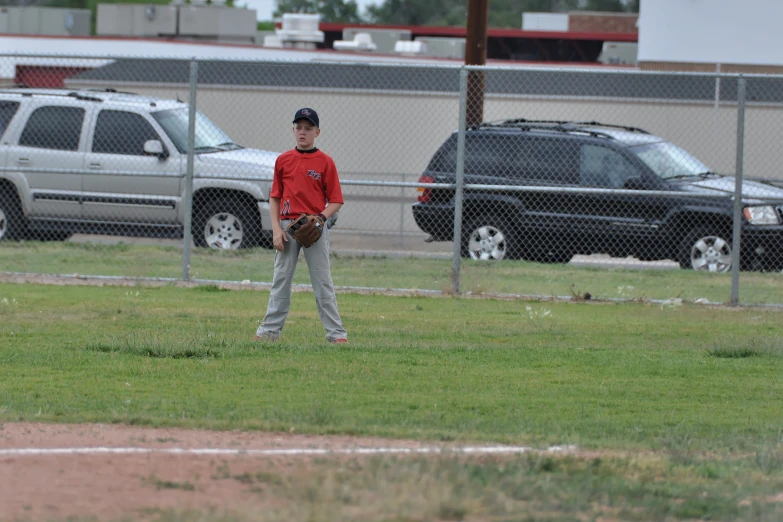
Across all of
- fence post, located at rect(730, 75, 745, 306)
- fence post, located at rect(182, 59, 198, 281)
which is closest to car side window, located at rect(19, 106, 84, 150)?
fence post, located at rect(182, 59, 198, 281)

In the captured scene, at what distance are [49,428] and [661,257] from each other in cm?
928

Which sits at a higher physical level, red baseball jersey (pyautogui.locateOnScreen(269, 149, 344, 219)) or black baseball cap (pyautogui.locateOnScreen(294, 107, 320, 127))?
black baseball cap (pyautogui.locateOnScreen(294, 107, 320, 127))

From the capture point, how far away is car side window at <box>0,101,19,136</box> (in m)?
14.8

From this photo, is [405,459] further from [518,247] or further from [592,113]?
Result: [592,113]

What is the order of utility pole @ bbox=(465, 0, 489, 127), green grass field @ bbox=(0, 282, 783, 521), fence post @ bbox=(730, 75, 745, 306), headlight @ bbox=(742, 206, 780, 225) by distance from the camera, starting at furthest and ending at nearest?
utility pole @ bbox=(465, 0, 489, 127)
headlight @ bbox=(742, 206, 780, 225)
fence post @ bbox=(730, 75, 745, 306)
green grass field @ bbox=(0, 282, 783, 521)

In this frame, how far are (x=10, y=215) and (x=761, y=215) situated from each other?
8.86 meters

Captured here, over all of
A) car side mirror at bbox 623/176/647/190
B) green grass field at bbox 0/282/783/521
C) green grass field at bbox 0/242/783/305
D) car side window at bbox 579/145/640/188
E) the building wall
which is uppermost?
the building wall

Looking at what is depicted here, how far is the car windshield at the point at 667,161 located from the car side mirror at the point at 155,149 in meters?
5.58

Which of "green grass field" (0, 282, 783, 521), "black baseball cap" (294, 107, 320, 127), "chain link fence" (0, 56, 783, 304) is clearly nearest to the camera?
"green grass field" (0, 282, 783, 521)

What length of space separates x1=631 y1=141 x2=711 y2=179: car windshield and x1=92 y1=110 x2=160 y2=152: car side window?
587 centimetres

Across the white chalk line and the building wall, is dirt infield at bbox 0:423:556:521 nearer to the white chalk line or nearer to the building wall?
the white chalk line

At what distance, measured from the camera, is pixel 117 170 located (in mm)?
14477

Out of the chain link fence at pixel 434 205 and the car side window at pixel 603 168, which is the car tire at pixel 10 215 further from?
the car side window at pixel 603 168

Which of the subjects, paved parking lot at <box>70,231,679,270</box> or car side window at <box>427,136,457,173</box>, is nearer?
car side window at <box>427,136,457,173</box>
